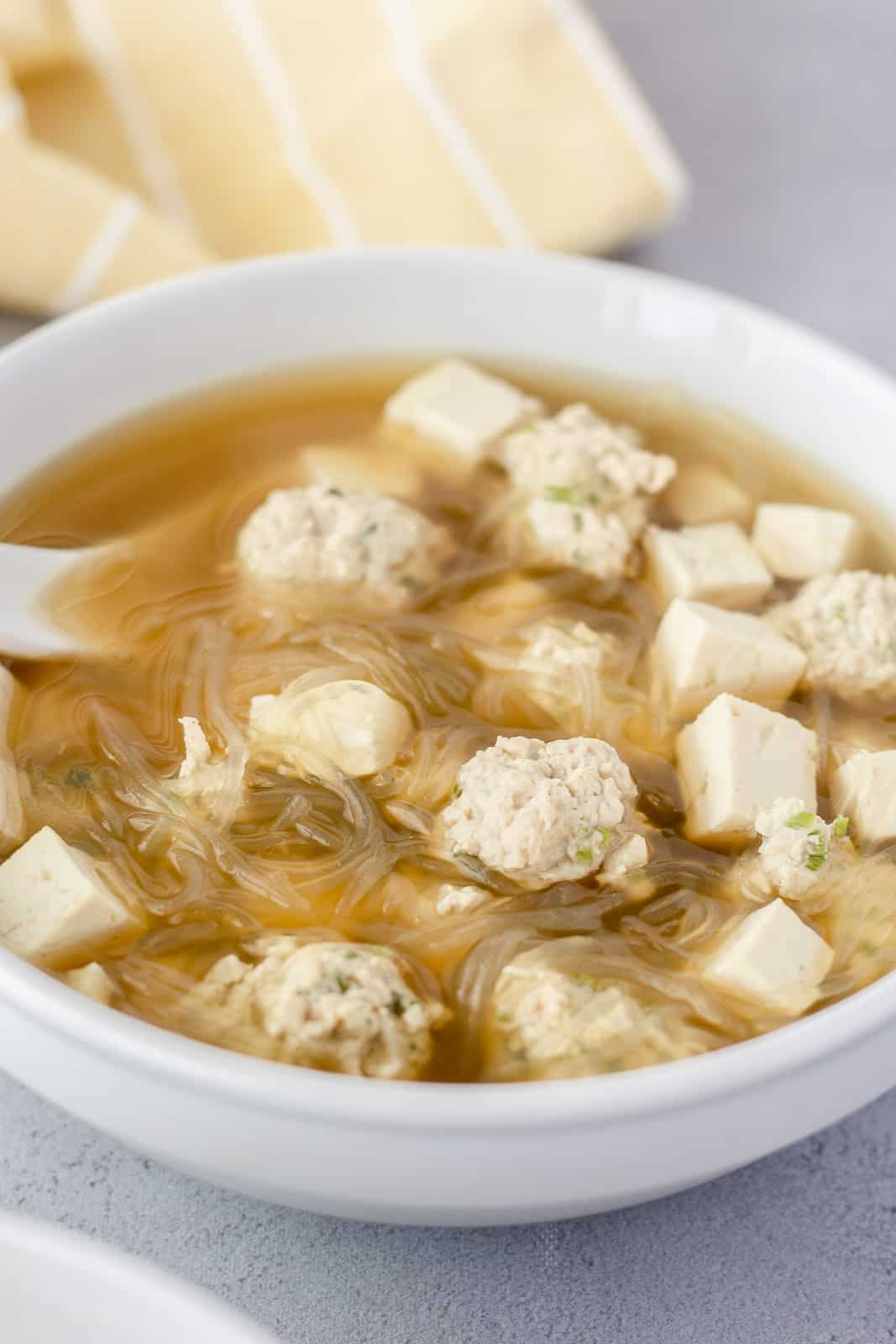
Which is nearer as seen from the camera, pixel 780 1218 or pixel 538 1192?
pixel 538 1192

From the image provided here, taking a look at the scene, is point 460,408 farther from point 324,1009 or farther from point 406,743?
point 324,1009

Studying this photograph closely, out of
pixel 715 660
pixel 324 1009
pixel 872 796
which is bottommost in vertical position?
pixel 872 796

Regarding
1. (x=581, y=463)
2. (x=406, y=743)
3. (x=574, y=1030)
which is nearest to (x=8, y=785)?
(x=406, y=743)

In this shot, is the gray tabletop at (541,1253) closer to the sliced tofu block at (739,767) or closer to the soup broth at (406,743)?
the soup broth at (406,743)

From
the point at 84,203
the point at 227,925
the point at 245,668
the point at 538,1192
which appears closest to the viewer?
the point at 538,1192

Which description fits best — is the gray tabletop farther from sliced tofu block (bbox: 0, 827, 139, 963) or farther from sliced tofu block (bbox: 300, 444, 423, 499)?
sliced tofu block (bbox: 300, 444, 423, 499)

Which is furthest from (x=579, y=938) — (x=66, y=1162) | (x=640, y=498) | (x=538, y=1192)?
(x=640, y=498)

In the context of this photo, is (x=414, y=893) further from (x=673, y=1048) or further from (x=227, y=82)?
(x=227, y=82)
